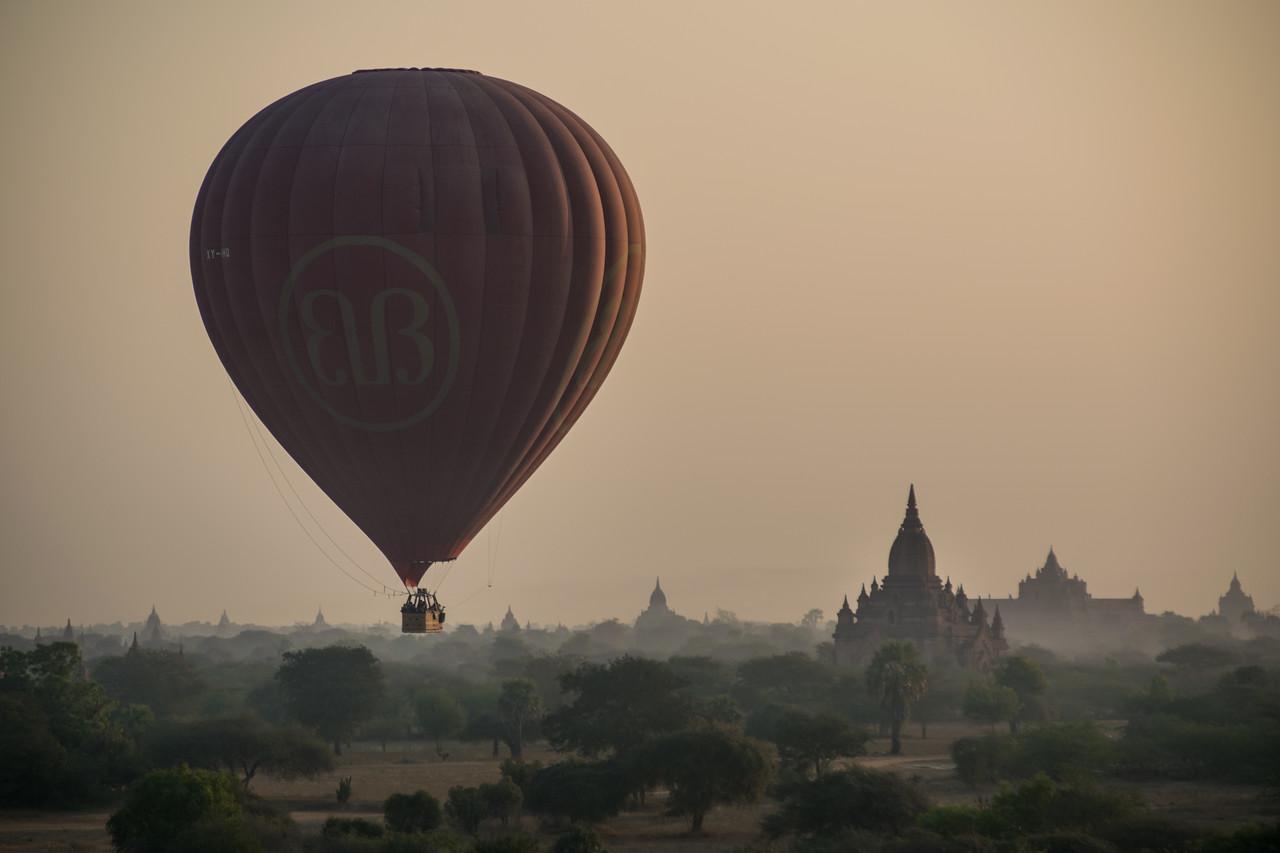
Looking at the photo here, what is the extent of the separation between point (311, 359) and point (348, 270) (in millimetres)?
2437

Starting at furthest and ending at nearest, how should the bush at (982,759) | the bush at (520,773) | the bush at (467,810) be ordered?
the bush at (982,759) < the bush at (520,773) < the bush at (467,810)

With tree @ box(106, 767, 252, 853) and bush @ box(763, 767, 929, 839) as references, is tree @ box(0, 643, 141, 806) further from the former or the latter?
bush @ box(763, 767, 929, 839)

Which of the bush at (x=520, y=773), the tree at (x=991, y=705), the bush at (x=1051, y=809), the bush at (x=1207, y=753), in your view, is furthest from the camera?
the tree at (x=991, y=705)

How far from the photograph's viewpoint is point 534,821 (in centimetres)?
6800

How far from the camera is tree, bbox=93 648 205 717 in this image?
121062mm

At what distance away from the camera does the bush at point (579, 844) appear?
55.3 meters

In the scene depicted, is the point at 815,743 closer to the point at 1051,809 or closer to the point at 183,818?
the point at 1051,809

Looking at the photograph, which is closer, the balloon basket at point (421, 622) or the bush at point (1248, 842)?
the bush at point (1248, 842)

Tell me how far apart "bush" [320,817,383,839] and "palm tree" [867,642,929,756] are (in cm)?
4186

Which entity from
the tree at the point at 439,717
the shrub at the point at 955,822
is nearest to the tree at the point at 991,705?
the tree at the point at 439,717

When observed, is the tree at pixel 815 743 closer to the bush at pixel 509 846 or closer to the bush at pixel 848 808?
the bush at pixel 848 808

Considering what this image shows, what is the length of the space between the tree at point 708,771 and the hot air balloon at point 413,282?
59.7 feet

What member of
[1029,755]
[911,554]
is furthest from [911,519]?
[1029,755]

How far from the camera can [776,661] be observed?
422ft
